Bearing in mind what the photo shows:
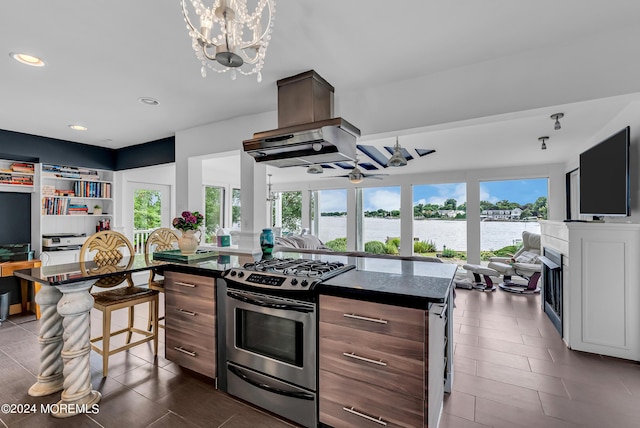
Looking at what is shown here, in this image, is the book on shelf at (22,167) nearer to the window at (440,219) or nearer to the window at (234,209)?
the window at (234,209)

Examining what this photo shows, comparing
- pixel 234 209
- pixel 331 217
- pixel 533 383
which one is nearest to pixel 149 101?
pixel 533 383

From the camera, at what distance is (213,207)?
7.68 meters

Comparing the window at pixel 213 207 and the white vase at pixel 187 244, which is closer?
the white vase at pixel 187 244

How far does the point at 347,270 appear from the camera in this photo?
211 centimetres

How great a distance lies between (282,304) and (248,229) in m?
1.79

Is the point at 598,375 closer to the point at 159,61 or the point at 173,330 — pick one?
→ the point at 173,330

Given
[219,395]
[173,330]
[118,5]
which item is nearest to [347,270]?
[219,395]

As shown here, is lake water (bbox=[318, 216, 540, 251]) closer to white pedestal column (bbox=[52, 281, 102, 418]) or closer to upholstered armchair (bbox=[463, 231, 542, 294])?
upholstered armchair (bbox=[463, 231, 542, 294])

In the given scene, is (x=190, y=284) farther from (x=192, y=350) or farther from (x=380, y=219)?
(x=380, y=219)

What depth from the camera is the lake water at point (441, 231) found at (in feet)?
21.2

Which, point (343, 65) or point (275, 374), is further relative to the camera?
point (343, 65)

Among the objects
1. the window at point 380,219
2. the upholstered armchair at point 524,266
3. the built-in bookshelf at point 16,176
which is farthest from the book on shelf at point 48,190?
the upholstered armchair at point 524,266

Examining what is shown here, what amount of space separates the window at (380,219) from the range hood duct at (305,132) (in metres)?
5.44

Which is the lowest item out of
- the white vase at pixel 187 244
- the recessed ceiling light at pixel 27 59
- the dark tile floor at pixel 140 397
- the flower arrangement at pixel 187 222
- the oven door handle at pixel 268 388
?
the dark tile floor at pixel 140 397
